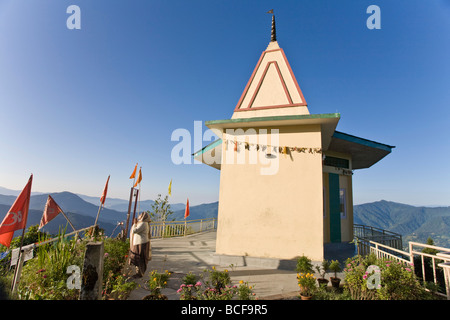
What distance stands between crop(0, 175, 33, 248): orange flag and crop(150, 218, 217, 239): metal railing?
33.1 feet

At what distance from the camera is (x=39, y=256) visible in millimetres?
4723

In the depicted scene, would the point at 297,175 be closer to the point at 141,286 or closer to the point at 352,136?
the point at 352,136

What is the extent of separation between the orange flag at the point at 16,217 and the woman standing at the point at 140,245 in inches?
104

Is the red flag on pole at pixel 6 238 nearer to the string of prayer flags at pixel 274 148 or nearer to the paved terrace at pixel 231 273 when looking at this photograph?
the paved terrace at pixel 231 273

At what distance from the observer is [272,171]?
8094mm

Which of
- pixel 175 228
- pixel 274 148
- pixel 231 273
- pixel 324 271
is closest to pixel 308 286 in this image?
pixel 324 271

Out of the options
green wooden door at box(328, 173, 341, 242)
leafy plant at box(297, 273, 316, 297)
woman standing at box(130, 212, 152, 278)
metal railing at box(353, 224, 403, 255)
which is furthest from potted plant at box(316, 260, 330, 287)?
green wooden door at box(328, 173, 341, 242)

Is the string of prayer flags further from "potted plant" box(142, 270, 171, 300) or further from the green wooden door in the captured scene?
"potted plant" box(142, 270, 171, 300)

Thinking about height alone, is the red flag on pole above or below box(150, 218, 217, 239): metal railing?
above

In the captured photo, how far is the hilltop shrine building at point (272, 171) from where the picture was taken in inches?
293

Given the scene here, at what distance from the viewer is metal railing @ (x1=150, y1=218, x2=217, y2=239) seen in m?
14.4

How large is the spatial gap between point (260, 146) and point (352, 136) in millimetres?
5184

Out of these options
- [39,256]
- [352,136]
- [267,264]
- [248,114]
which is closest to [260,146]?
[248,114]

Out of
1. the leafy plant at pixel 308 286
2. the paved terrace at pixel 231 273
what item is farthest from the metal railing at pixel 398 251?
the leafy plant at pixel 308 286
